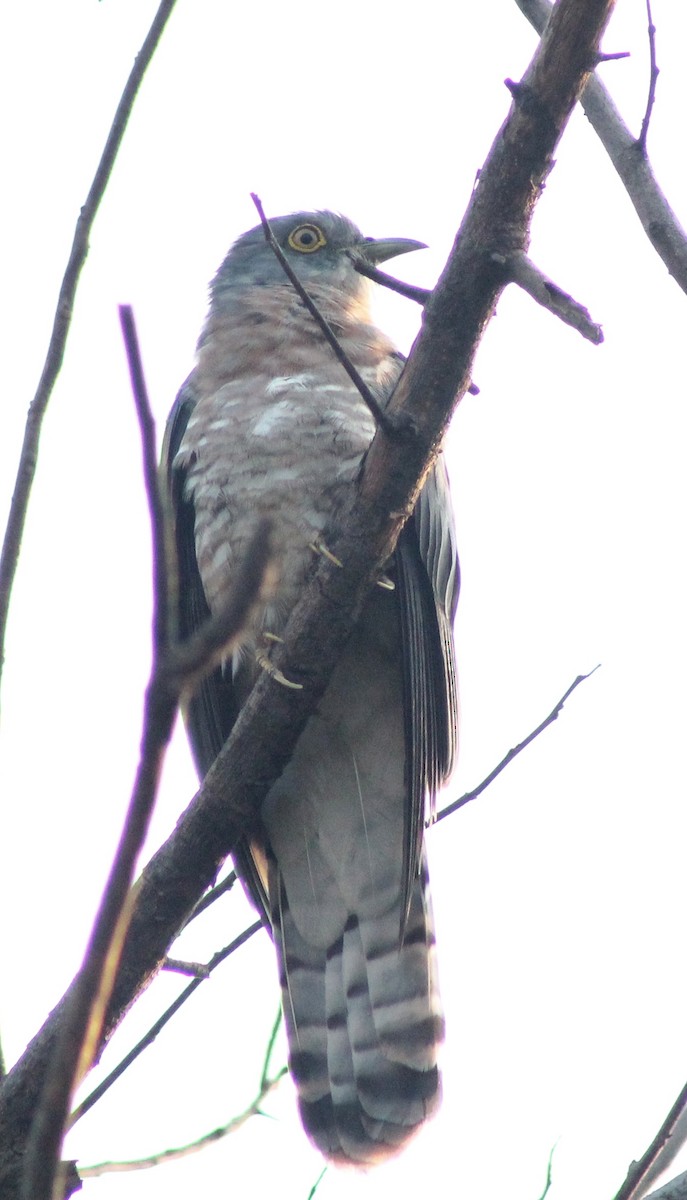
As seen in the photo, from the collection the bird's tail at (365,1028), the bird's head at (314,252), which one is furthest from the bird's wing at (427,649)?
the bird's head at (314,252)

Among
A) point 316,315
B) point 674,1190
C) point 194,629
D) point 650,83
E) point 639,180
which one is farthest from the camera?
point 194,629

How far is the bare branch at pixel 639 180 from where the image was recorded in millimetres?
3138

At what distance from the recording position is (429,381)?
3.18m

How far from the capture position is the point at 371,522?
3.40 meters

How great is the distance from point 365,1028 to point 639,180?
2.79 meters

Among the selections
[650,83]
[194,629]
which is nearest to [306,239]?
[194,629]

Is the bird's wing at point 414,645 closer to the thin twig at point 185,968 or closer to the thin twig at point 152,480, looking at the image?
the thin twig at point 185,968

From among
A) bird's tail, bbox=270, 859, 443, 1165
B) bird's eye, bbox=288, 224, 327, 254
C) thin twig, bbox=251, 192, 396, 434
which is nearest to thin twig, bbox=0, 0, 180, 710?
thin twig, bbox=251, 192, 396, 434

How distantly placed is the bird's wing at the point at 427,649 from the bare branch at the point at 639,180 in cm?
122

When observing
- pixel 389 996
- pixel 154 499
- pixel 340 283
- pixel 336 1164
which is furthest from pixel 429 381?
pixel 340 283

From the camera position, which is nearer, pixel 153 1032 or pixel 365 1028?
pixel 153 1032

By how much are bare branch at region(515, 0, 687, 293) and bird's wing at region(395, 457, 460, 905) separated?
4.01ft

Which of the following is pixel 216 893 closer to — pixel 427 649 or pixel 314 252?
pixel 427 649

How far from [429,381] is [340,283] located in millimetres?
2920
